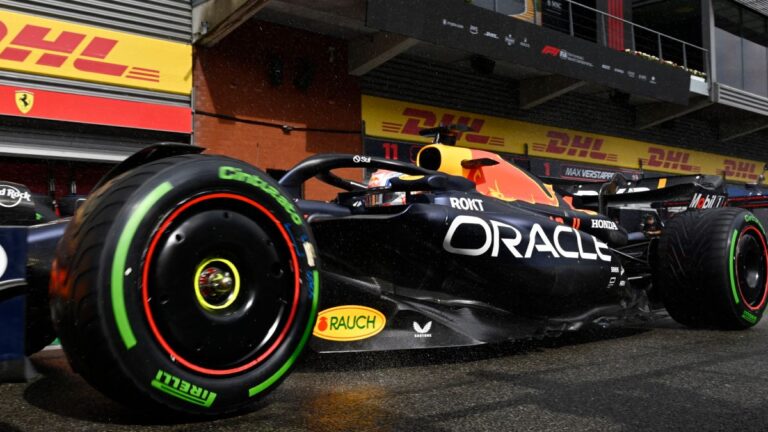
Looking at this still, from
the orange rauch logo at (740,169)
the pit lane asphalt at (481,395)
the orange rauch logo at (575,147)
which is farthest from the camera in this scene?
the orange rauch logo at (740,169)

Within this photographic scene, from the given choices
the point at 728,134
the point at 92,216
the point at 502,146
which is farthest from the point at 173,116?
the point at 728,134

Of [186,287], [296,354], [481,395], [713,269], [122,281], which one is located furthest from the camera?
[713,269]

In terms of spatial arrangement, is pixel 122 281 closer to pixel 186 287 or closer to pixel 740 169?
pixel 186 287

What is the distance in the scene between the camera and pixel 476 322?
3584 mm

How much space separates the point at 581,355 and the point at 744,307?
69.1 inches

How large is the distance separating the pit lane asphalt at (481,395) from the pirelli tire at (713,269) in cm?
74

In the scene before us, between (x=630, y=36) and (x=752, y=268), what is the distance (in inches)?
554

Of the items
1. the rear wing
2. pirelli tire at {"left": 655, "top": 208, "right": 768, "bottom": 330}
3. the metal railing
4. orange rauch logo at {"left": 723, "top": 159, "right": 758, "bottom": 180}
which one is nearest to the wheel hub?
pirelli tire at {"left": 655, "top": 208, "right": 768, "bottom": 330}

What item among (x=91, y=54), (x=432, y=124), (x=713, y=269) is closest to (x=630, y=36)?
(x=432, y=124)

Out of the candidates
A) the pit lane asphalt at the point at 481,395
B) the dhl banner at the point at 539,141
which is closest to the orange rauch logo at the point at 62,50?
the dhl banner at the point at 539,141

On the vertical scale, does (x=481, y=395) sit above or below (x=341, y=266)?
below

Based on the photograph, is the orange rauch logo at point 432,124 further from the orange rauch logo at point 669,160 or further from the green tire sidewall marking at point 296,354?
the green tire sidewall marking at point 296,354

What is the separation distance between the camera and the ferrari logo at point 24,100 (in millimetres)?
9008

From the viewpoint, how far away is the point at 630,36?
17.7 metres
